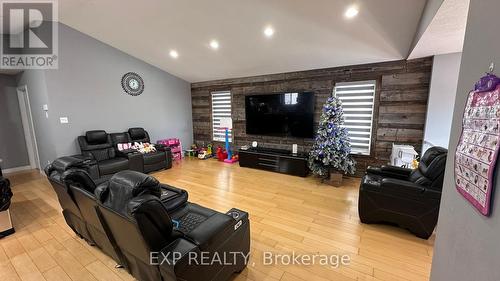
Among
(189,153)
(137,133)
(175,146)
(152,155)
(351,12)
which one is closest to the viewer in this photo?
(351,12)

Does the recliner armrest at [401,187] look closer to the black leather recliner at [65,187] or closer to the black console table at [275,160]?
the black console table at [275,160]

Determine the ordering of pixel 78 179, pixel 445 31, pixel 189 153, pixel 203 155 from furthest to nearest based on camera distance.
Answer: pixel 189 153, pixel 203 155, pixel 445 31, pixel 78 179

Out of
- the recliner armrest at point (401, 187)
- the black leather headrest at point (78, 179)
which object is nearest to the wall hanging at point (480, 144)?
the recliner armrest at point (401, 187)

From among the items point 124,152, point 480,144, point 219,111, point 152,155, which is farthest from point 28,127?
point 480,144

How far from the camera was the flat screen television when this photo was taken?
447cm

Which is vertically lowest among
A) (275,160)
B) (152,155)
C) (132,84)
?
(275,160)

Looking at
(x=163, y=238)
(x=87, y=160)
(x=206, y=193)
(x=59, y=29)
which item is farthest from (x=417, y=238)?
(x=59, y=29)

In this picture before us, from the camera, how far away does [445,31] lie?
7.37ft

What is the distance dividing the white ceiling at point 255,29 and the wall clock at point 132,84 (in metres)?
0.62

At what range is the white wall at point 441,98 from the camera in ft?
10.3

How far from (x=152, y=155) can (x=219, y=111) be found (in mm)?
2302

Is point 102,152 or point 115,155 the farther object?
point 115,155

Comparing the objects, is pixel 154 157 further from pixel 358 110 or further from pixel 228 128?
pixel 358 110

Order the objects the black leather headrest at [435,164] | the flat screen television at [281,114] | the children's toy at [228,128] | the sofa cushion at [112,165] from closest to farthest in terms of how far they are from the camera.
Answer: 1. the black leather headrest at [435,164]
2. the sofa cushion at [112,165]
3. the flat screen television at [281,114]
4. the children's toy at [228,128]
